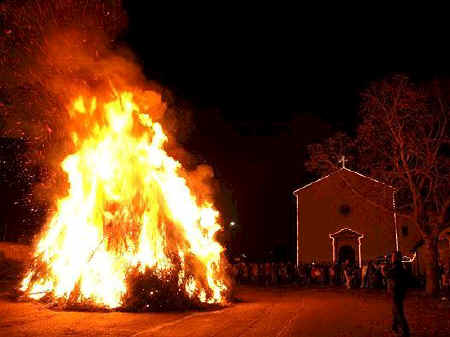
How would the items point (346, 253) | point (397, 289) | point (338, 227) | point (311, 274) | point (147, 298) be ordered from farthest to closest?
point (338, 227) → point (346, 253) → point (311, 274) → point (147, 298) → point (397, 289)

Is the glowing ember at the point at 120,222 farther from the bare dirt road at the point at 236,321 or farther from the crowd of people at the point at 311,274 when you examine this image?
the crowd of people at the point at 311,274

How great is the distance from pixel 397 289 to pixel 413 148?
13381 mm

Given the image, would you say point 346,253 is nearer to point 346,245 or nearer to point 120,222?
point 346,245

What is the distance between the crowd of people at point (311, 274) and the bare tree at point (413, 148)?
4.96 m

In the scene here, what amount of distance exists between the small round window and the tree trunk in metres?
14.0

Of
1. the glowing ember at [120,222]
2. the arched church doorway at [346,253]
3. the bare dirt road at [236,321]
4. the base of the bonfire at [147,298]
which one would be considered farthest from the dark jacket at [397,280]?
the arched church doorway at [346,253]

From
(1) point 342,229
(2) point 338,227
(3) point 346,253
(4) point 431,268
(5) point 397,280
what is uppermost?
(2) point 338,227

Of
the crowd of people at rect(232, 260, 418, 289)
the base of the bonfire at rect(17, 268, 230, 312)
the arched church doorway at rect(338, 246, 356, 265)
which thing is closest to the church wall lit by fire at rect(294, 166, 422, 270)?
the arched church doorway at rect(338, 246, 356, 265)

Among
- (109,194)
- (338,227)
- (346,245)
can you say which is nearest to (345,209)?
(338,227)

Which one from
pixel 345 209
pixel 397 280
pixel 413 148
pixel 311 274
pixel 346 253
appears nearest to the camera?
pixel 397 280

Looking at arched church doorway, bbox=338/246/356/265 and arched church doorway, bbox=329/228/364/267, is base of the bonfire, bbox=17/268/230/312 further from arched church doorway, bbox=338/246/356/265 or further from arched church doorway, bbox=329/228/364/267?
arched church doorway, bbox=338/246/356/265

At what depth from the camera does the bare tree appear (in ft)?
78.4

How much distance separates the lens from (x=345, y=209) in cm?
3900

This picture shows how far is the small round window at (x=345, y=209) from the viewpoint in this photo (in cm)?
3888
